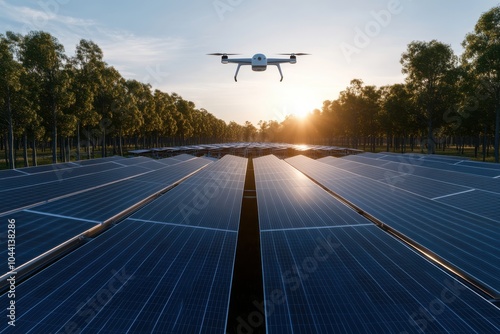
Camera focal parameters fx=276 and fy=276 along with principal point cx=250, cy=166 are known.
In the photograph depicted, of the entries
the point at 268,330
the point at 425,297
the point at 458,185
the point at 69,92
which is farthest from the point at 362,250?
the point at 69,92

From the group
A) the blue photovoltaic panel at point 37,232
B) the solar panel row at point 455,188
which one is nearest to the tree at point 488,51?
the solar panel row at point 455,188

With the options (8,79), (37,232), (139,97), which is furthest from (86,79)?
(37,232)

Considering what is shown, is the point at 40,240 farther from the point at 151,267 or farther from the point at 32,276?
the point at 151,267

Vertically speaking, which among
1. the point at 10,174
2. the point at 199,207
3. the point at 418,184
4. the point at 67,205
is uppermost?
the point at 10,174

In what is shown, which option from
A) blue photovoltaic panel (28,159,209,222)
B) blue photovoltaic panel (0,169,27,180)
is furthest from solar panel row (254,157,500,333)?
blue photovoltaic panel (0,169,27,180)

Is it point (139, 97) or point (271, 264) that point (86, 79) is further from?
point (271, 264)

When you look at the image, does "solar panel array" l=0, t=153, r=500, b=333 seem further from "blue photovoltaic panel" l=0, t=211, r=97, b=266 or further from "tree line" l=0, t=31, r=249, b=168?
"tree line" l=0, t=31, r=249, b=168

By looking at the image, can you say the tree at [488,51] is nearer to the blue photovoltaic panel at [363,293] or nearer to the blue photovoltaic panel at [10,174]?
the blue photovoltaic panel at [363,293]
